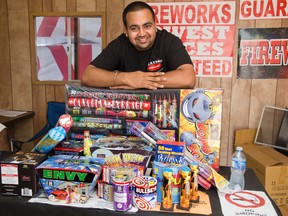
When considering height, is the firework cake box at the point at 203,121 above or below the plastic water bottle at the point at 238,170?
above

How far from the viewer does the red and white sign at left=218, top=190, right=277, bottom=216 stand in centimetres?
94

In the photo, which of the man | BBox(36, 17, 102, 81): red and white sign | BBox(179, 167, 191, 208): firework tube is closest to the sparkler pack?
the man

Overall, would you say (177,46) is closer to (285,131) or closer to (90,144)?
(90,144)

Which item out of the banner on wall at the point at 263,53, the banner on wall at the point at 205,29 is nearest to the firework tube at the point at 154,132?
the banner on wall at the point at 205,29

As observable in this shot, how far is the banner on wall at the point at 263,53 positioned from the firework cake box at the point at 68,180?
225cm

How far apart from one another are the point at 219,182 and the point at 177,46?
2.72ft

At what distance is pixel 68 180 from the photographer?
1017mm

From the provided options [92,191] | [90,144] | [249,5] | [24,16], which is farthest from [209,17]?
[92,191]

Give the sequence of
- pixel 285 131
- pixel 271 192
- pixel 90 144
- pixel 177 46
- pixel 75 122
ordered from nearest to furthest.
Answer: pixel 90 144, pixel 75 122, pixel 177 46, pixel 271 192, pixel 285 131

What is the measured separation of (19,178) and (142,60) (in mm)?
938

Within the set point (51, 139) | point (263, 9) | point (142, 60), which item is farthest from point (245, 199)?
point (263, 9)

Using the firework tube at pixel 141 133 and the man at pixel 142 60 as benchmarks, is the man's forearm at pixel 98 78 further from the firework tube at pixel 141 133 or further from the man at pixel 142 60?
the firework tube at pixel 141 133

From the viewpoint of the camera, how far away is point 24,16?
10.2 feet

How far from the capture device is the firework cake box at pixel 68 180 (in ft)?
3.29
